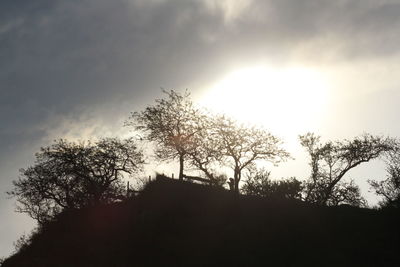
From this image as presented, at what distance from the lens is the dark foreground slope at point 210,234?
114 ft

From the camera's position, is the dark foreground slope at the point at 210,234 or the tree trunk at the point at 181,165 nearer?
the dark foreground slope at the point at 210,234

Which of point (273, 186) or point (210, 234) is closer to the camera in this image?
point (210, 234)

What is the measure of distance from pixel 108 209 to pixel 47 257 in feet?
34.6

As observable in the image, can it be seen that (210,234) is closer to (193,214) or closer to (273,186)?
(193,214)

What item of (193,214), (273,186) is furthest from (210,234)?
(273,186)

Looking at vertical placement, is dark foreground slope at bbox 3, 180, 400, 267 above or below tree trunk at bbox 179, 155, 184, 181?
below

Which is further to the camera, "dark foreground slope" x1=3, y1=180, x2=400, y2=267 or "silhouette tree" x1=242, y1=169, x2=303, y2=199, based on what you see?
"silhouette tree" x1=242, y1=169, x2=303, y2=199

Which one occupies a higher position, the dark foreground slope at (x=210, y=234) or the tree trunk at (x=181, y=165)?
the tree trunk at (x=181, y=165)

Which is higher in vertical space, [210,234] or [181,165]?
[181,165]

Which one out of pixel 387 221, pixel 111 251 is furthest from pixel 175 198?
pixel 387 221

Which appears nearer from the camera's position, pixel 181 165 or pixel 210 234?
pixel 210 234

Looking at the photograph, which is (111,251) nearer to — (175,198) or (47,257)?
(47,257)

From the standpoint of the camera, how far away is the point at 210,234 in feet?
130

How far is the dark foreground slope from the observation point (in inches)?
1369
